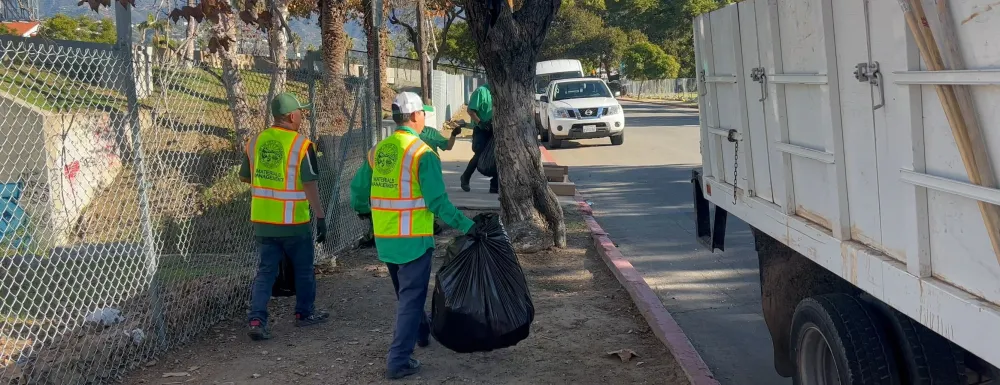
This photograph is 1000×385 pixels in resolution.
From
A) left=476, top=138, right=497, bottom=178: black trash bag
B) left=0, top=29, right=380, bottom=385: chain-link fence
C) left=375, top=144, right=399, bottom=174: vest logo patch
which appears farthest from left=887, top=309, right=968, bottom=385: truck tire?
left=476, top=138, right=497, bottom=178: black trash bag

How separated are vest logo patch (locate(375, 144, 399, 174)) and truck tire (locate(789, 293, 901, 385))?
2.18 metres

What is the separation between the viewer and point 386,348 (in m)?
5.84

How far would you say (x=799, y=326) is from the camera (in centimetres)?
397

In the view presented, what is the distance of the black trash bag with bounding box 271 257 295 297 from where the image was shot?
6172mm

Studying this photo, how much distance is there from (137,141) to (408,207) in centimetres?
164

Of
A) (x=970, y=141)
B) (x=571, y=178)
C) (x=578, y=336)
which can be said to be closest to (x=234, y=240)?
(x=578, y=336)

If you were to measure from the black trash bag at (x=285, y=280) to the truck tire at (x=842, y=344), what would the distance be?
→ 11.4 feet

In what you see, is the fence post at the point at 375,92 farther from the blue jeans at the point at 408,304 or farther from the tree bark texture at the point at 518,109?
the blue jeans at the point at 408,304

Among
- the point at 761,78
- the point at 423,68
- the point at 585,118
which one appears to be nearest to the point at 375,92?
the point at 761,78

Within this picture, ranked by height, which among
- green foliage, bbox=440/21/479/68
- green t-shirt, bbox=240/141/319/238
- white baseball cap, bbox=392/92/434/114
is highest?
green foliage, bbox=440/21/479/68

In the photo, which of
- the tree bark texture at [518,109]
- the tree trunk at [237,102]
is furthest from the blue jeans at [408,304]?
the tree trunk at [237,102]

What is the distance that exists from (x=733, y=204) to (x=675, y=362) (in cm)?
104

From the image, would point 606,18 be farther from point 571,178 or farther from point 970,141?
point 970,141

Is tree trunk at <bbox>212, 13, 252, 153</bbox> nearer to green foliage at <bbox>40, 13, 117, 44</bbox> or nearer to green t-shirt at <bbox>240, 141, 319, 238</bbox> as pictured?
green t-shirt at <bbox>240, 141, 319, 238</bbox>
